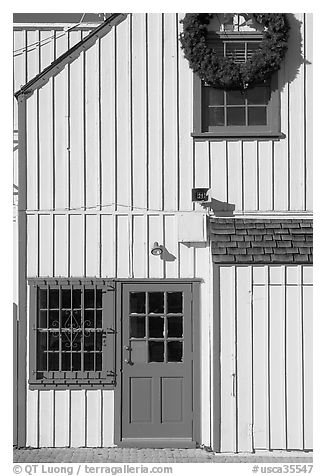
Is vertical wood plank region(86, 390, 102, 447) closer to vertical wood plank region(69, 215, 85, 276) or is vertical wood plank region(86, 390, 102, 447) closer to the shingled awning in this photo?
vertical wood plank region(69, 215, 85, 276)

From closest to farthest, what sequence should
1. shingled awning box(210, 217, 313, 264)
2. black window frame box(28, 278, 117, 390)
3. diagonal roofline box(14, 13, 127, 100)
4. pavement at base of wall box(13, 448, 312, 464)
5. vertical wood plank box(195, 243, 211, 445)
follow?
pavement at base of wall box(13, 448, 312, 464), shingled awning box(210, 217, 313, 264), vertical wood plank box(195, 243, 211, 445), black window frame box(28, 278, 117, 390), diagonal roofline box(14, 13, 127, 100)

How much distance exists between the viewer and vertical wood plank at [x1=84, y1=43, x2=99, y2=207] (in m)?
8.73

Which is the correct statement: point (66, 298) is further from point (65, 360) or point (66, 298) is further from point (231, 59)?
point (231, 59)

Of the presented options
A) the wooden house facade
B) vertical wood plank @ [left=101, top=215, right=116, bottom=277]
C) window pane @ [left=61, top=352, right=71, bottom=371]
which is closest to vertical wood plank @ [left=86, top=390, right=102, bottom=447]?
the wooden house facade

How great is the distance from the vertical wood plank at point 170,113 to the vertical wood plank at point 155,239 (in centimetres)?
21

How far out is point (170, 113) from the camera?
8.74 meters

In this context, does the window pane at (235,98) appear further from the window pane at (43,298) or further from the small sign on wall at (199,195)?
the window pane at (43,298)

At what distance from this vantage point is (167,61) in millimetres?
8734

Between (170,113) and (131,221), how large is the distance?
147 cm

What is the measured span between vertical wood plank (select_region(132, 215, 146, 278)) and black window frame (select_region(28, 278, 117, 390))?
0.37m

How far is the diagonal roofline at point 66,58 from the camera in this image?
868 cm

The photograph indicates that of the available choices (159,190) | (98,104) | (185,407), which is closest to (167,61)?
(98,104)
